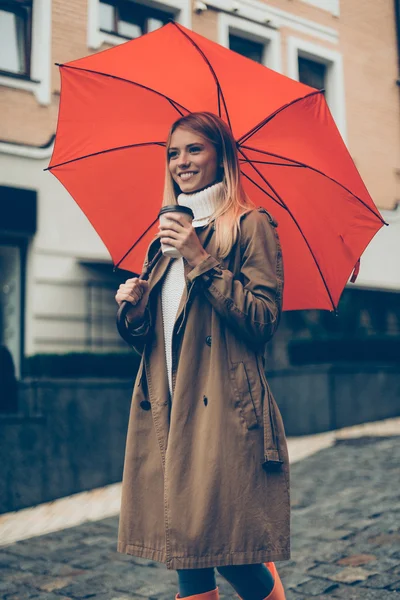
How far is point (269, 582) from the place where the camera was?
2498 millimetres

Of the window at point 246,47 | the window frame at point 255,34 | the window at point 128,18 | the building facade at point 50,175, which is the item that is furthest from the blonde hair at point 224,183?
the window at point 246,47

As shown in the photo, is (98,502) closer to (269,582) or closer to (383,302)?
(269,582)

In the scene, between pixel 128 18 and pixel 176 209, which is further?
pixel 128 18

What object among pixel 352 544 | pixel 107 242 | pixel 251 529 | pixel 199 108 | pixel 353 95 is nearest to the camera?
pixel 251 529

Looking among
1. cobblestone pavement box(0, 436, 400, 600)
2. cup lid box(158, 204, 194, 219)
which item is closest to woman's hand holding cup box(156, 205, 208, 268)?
cup lid box(158, 204, 194, 219)

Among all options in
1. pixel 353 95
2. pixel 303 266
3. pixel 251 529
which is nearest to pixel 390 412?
pixel 353 95

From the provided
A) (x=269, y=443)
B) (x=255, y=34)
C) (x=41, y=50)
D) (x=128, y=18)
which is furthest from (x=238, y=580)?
(x=255, y=34)

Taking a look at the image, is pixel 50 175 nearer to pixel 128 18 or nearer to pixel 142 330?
pixel 128 18

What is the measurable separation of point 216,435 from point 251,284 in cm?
50

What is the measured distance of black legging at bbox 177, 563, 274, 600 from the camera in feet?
8.02

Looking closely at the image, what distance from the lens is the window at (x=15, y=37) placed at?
26.9ft

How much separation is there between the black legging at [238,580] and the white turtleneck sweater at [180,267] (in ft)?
2.37

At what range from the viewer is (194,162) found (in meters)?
2.64

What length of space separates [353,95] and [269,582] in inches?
421
